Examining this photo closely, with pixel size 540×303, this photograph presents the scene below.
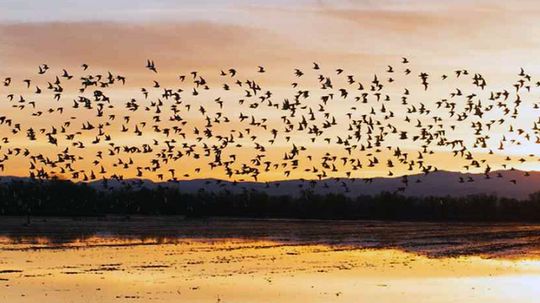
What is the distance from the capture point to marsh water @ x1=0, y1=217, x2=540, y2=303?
42.3 metres

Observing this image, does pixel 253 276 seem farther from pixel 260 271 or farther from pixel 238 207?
pixel 238 207

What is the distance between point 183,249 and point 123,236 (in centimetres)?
2005

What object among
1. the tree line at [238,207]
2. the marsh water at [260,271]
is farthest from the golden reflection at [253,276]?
the tree line at [238,207]

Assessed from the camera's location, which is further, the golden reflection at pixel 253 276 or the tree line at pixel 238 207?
the tree line at pixel 238 207

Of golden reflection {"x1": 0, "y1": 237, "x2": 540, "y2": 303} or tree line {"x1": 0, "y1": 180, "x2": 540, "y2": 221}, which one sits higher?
tree line {"x1": 0, "y1": 180, "x2": 540, "y2": 221}

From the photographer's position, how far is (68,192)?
599 feet

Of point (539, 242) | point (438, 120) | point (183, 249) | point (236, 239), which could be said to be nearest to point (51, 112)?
point (183, 249)

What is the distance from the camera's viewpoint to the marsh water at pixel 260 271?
4228 centimetres

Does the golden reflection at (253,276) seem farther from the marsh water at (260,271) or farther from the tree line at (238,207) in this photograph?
the tree line at (238,207)

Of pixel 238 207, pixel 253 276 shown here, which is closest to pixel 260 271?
→ pixel 253 276

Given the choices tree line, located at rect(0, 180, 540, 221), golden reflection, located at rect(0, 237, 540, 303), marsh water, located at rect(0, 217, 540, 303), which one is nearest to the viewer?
golden reflection, located at rect(0, 237, 540, 303)

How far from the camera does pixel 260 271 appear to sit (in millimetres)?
52750

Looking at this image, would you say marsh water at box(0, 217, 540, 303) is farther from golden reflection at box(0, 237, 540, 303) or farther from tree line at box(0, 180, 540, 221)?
tree line at box(0, 180, 540, 221)

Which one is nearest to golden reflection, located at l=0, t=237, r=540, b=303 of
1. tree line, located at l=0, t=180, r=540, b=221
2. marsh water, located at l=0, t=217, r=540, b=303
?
marsh water, located at l=0, t=217, r=540, b=303
